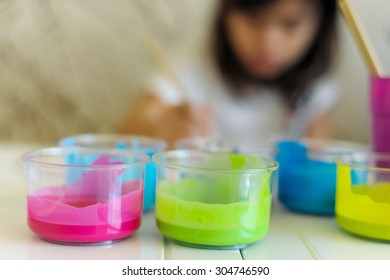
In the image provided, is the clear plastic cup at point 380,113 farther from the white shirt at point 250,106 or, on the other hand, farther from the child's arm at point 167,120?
the white shirt at point 250,106

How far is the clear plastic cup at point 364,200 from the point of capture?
538 millimetres

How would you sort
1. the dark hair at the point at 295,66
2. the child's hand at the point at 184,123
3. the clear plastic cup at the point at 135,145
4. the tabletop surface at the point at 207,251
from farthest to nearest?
the dark hair at the point at 295,66 → the child's hand at the point at 184,123 → the clear plastic cup at the point at 135,145 → the tabletop surface at the point at 207,251

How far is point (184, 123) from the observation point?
1015 millimetres

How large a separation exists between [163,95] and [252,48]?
209 millimetres

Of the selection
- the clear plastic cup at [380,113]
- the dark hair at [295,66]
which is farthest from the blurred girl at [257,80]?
the clear plastic cup at [380,113]

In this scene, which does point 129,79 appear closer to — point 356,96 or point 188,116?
point 188,116

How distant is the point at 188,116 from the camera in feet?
3.33

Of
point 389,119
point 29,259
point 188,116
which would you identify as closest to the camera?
point 29,259

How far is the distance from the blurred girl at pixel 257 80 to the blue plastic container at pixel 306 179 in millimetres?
381

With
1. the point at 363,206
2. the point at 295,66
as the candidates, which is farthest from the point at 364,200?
the point at 295,66

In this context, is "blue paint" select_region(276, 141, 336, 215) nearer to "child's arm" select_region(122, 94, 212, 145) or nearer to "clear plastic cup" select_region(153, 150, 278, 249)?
"clear plastic cup" select_region(153, 150, 278, 249)

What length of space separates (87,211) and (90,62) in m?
0.80

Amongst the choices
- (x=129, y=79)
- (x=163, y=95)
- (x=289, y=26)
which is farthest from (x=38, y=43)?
(x=289, y=26)

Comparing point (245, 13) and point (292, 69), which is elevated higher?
point (245, 13)
